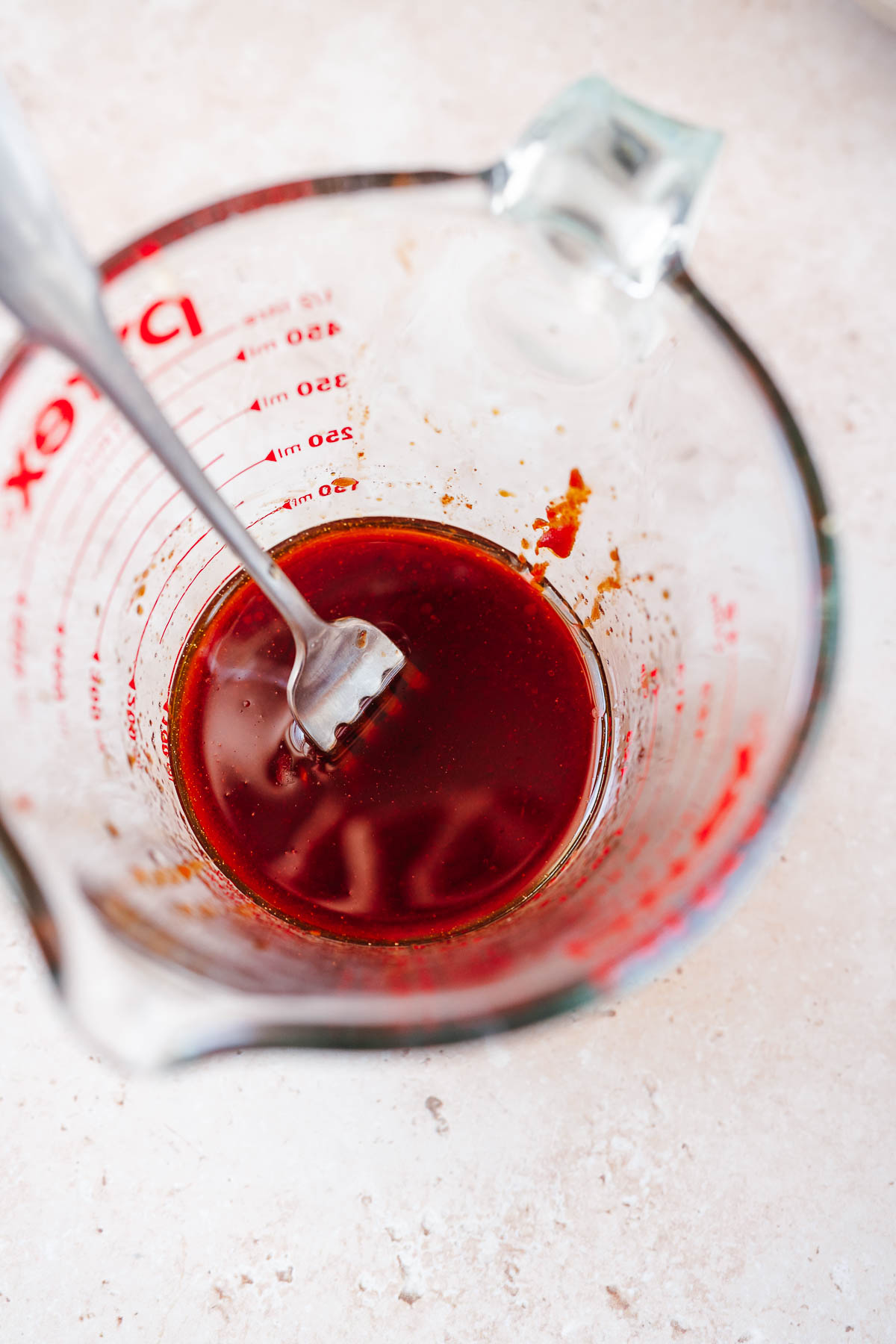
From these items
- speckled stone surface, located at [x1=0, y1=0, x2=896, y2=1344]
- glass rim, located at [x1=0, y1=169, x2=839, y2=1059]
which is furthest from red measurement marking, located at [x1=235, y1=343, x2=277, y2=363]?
speckled stone surface, located at [x1=0, y1=0, x2=896, y2=1344]

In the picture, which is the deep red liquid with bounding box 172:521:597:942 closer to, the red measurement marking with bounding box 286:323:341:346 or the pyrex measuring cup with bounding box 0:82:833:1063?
the pyrex measuring cup with bounding box 0:82:833:1063

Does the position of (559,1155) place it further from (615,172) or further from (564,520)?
(615,172)

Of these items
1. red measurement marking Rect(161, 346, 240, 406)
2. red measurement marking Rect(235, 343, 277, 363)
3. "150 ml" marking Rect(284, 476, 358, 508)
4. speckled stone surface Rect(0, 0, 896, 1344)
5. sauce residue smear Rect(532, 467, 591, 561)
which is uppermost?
red measurement marking Rect(161, 346, 240, 406)

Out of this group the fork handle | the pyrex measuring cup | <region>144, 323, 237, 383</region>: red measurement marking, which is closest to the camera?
the fork handle

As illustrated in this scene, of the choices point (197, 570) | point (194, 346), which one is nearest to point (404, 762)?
point (197, 570)

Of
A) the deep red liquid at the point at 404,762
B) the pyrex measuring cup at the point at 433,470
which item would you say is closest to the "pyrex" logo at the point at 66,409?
the pyrex measuring cup at the point at 433,470

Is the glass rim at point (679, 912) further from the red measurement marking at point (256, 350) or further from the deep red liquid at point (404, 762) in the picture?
the deep red liquid at point (404, 762)

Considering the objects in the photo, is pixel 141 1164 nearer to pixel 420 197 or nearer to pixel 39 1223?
pixel 39 1223
